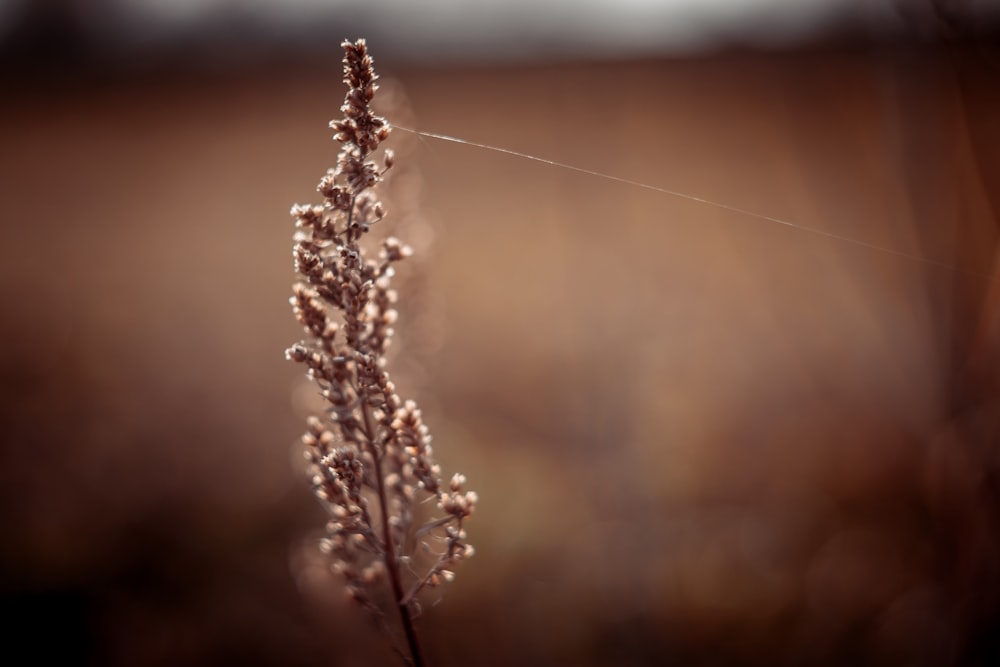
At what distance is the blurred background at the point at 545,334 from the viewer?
169 centimetres

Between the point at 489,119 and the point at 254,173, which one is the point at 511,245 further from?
the point at 254,173

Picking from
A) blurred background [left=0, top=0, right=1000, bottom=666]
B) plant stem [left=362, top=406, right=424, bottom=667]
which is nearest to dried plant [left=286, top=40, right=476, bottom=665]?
plant stem [left=362, top=406, right=424, bottom=667]

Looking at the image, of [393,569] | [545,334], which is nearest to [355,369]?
[393,569]

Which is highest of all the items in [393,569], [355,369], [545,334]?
[545,334]

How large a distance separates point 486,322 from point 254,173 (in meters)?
1.98

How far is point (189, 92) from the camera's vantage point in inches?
172

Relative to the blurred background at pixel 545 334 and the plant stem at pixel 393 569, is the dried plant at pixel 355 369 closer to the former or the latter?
the plant stem at pixel 393 569

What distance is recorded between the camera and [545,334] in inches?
170

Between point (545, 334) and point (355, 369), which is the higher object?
point (545, 334)

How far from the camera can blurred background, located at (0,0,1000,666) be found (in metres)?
1.69

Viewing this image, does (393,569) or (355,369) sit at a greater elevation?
(355,369)

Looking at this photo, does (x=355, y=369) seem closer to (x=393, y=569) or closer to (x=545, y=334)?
(x=393, y=569)

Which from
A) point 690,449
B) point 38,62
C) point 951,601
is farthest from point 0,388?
point 951,601

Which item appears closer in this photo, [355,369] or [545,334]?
[355,369]
